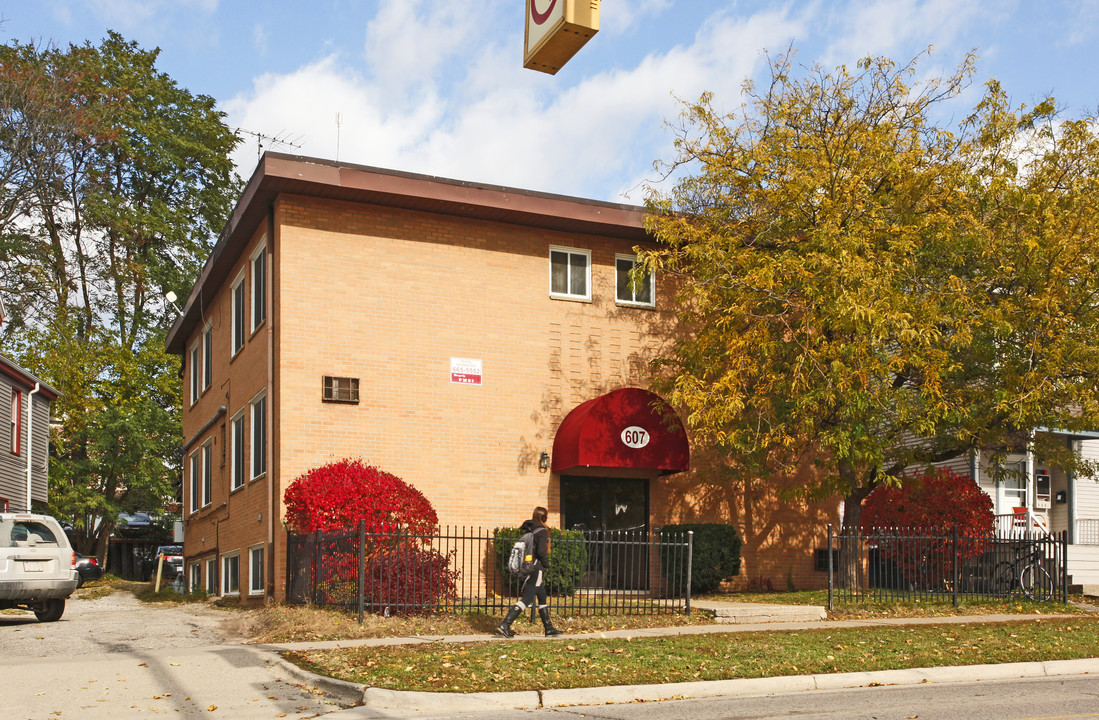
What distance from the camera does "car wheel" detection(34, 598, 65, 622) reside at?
1689cm

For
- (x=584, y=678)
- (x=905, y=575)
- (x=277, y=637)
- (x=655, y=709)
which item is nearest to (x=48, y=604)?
(x=277, y=637)

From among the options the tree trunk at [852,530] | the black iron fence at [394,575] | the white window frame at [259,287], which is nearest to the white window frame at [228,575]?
the white window frame at [259,287]

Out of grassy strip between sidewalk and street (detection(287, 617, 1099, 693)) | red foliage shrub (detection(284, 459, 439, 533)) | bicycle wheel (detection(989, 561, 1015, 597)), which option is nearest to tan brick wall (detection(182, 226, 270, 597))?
red foliage shrub (detection(284, 459, 439, 533))

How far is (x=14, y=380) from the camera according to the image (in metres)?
33.8

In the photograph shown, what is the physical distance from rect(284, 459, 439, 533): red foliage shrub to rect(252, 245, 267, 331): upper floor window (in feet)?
12.7

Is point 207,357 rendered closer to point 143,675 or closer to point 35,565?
point 35,565

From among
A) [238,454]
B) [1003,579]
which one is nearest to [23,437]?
[238,454]

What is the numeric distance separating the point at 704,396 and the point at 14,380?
83.1ft

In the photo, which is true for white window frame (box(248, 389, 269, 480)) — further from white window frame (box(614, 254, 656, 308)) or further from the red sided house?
the red sided house

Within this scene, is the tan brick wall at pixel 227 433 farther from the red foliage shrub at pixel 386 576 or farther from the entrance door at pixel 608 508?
the entrance door at pixel 608 508

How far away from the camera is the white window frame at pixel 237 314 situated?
73.1 feet

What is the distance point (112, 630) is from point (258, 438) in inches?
218

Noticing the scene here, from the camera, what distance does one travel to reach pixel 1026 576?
1991 centimetres

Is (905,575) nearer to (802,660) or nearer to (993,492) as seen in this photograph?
(802,660)
